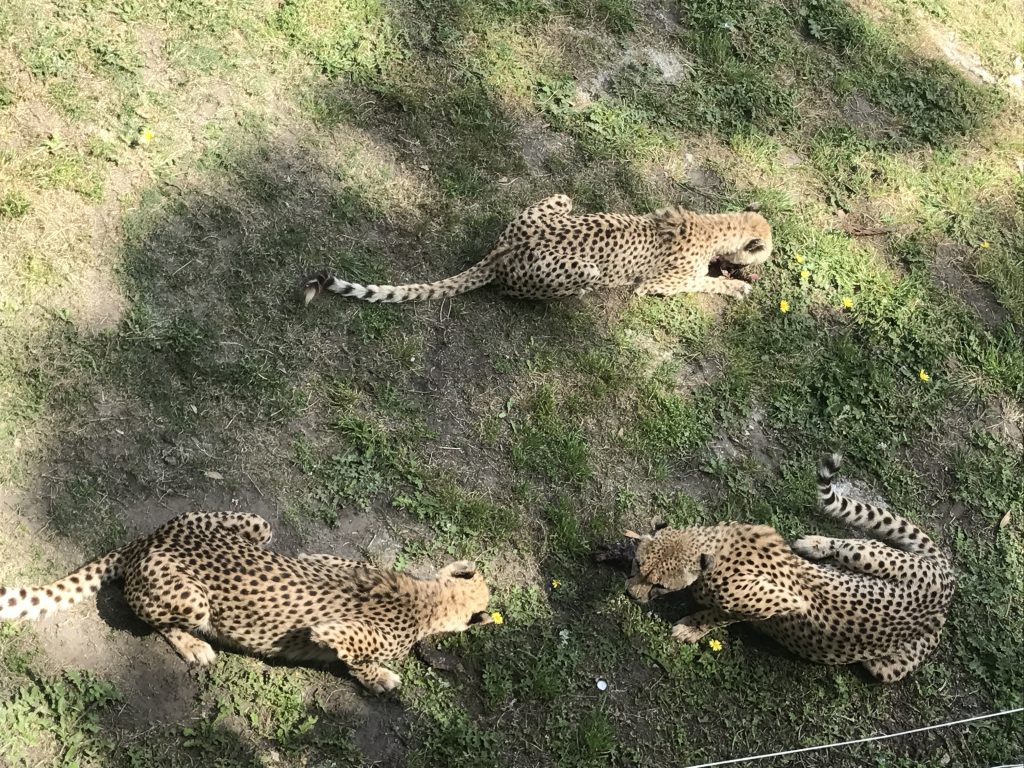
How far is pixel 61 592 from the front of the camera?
4.29 metres

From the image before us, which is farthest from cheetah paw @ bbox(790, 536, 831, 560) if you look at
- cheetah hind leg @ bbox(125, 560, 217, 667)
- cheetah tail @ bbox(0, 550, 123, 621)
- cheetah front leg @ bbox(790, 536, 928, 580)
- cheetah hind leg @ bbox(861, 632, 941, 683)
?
cheetah tail @ bbox(0, 550, 123, 621)

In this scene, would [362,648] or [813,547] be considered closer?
[362,648]

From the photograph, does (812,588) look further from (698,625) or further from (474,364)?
(474,364)

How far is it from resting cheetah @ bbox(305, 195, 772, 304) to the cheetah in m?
1.72

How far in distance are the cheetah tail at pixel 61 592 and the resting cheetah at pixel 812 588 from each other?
2680 mm

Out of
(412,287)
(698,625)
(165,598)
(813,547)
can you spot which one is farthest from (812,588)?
(165,598)

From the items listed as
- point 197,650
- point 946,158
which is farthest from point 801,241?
point 197,650

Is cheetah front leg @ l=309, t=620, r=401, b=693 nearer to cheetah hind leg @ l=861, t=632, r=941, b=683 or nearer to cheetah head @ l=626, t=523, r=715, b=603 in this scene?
cheetah head @ l=626, t=523, r=715, b=603

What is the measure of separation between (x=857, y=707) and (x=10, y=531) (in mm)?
4623

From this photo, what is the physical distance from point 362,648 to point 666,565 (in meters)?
1.69

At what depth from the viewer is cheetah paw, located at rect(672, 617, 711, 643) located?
17.2 feet

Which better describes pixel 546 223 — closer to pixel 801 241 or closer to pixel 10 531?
pixel 801 241

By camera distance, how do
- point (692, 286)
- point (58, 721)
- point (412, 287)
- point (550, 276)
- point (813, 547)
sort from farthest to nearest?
point (692, 286)
point (550, 276)
point (412, 287)
point (813, 547)
point (58, 721)

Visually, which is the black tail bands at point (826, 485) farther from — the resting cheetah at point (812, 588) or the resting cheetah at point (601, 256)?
the resting cheetah at point (601, 256)
